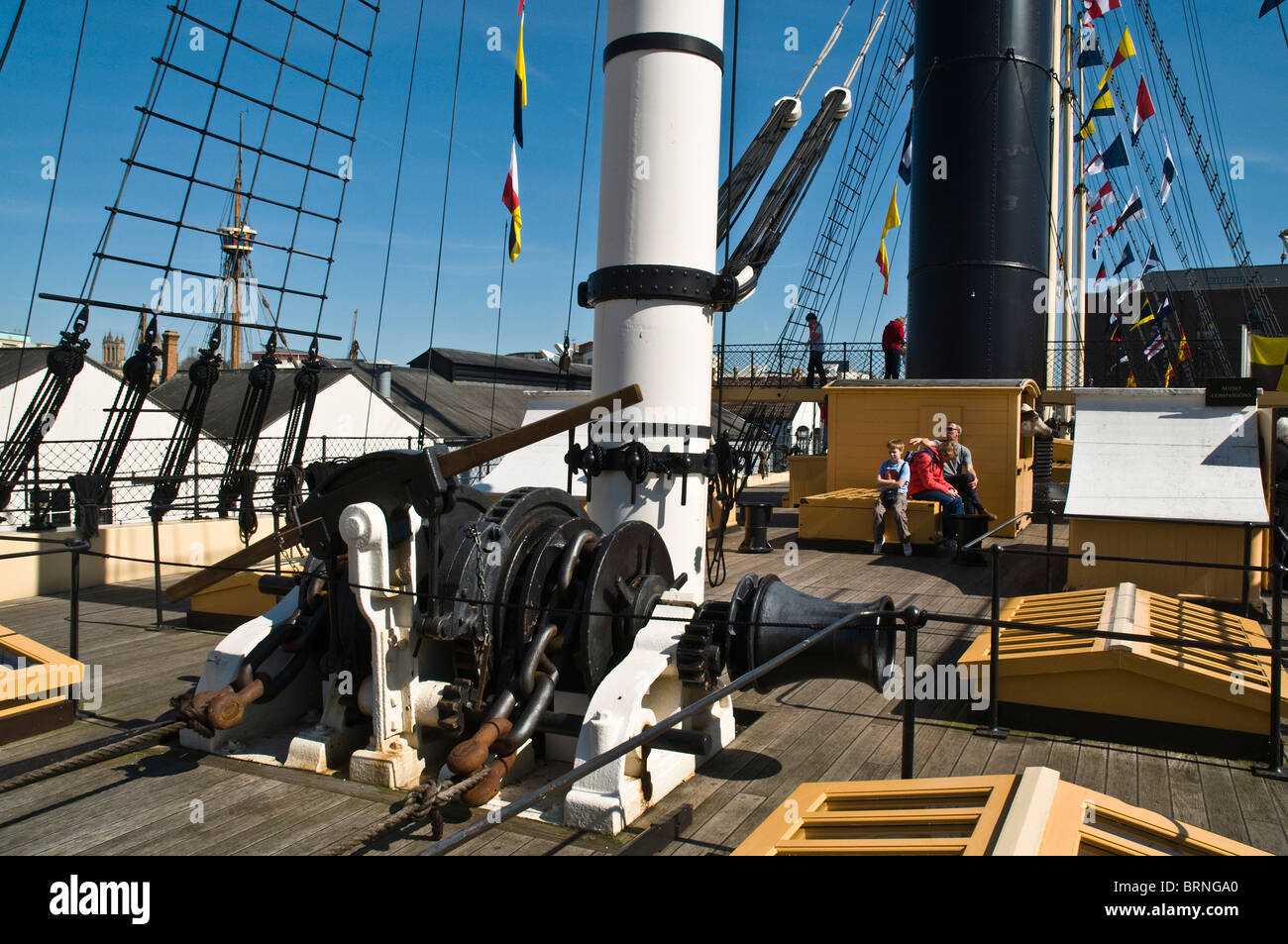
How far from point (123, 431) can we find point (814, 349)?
12.1m

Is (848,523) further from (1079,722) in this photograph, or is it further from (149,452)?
(149,452)

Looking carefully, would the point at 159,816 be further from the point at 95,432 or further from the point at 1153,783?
the point at 95,432

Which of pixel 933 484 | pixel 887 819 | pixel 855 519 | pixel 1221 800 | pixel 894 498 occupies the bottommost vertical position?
pixel 1221 800

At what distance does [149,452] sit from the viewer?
20.6 metres

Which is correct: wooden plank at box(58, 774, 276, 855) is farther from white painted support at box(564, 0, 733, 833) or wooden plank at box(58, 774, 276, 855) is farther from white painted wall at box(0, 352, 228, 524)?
white painted wall at box(0, 352, 228, 524)

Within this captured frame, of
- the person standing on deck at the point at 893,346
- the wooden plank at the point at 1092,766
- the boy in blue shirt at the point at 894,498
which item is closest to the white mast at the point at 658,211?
the wooden plank at the point at 1092,766

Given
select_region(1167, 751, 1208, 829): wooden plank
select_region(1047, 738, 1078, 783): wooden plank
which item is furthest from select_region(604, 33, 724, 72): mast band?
select_region(1167, 751, 1208, 829): wooden plank

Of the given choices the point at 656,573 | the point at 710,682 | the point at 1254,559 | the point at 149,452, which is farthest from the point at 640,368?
the point at 149,452

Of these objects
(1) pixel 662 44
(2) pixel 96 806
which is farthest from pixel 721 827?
(1) pixel 662 44

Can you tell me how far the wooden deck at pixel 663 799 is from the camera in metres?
3.48

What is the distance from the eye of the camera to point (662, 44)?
219 inches

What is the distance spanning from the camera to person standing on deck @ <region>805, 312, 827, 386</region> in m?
17.2

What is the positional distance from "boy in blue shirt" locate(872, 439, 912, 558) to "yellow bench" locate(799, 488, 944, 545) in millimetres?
94

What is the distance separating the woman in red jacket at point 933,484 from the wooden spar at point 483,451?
5592 mm
